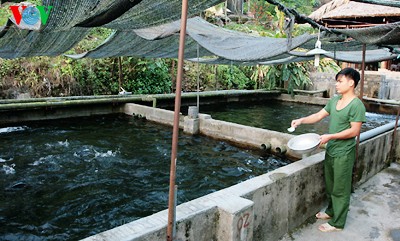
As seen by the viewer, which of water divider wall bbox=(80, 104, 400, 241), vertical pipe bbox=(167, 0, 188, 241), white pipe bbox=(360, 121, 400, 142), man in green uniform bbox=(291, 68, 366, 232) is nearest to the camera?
vertical pipe bbox=(167, 0, 188, 241)

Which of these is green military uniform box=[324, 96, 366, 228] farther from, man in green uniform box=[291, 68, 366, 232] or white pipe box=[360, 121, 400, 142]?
white pipe box=[360, 121, 400, 142]

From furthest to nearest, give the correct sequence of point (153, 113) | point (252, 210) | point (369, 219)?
1. point (153, 113)
2. point (369, 219)
3. point (252, 210)

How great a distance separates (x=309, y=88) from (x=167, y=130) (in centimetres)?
1093

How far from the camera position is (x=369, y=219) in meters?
3.55

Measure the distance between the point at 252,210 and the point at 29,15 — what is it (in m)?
3.28

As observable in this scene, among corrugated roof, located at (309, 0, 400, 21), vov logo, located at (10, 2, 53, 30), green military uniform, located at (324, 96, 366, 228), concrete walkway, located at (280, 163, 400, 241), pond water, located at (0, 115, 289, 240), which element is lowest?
pond water, located at (0, 115, 289, 240)

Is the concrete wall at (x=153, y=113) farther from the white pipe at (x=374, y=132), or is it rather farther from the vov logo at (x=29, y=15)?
the vov logo at (x=29, y=15)

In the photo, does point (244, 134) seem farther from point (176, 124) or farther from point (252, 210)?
point (176, 124)

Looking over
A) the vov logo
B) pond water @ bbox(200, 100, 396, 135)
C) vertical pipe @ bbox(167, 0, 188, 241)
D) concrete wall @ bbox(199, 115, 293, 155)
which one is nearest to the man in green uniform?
vertical pipe @ bbox(167, 0, 188, 241)

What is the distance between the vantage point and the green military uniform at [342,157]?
9.96 ft

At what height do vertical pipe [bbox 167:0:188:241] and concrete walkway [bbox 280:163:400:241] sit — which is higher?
vertical pipe [bbox 167:0:188:241]

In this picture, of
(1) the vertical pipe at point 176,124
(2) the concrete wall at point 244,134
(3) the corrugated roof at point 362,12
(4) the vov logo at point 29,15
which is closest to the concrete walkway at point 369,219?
(1) the vertical pipe at point 176,124

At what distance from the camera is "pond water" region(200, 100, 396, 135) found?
34.7 feet

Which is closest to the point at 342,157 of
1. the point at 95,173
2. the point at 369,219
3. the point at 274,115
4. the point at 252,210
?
the point at 369,219
